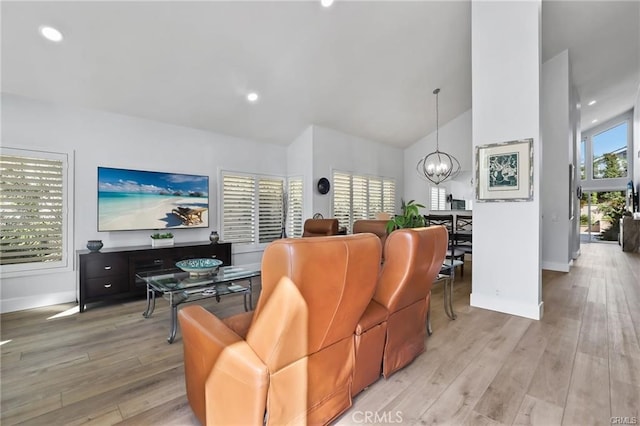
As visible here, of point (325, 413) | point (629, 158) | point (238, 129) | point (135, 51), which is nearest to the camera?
point (325, 413)

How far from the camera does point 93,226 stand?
3.98 m

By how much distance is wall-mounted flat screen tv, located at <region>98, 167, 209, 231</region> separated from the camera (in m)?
4.00

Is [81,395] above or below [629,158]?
below

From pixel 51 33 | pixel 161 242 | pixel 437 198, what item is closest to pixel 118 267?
pixel 161 242

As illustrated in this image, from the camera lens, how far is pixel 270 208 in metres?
→ 5.80

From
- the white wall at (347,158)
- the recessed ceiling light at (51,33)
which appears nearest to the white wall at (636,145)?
the white wall at (347,158)

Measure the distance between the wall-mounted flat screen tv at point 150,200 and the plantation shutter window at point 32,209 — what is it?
433mm

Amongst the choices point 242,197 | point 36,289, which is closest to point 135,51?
point 242,197

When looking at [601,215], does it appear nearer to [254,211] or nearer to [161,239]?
[254,211]

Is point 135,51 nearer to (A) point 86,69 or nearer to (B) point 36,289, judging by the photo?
(A) point 86,69

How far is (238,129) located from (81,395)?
13.8 ft

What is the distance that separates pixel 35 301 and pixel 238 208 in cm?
289

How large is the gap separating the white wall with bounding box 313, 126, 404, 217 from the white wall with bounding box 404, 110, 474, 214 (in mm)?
259

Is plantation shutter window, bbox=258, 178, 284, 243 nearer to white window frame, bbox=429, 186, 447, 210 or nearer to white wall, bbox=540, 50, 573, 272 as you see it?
white window frame, bbox=429, 186, 447, 210
